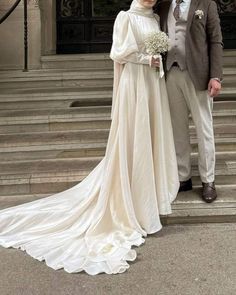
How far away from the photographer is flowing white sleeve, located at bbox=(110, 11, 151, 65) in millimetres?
3709

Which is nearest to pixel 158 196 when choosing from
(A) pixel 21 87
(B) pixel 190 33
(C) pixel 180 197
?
(C) pixel 180 197

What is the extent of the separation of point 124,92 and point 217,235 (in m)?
1.40

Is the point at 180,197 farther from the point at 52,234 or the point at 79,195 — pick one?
the point at 52,234

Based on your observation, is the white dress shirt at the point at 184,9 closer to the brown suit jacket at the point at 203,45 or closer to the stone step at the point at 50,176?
the brown suit jacket at the point at 203,45

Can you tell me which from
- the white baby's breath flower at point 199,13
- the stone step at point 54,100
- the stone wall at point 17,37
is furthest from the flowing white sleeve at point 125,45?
the stone wall at point 17,37

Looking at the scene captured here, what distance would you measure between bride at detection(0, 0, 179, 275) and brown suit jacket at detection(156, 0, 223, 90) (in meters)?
0.30

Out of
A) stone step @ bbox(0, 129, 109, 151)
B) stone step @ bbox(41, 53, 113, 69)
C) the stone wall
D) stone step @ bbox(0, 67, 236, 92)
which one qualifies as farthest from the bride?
the stone wall

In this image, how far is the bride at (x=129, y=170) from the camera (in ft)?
12.1

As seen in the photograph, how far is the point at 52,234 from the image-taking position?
3.69 m

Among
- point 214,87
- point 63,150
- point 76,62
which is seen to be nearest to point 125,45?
point 214,87

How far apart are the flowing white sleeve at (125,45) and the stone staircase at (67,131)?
1.34 metres

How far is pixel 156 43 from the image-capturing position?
3668 mm

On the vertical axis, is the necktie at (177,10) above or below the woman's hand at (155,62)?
above

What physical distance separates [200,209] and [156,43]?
4.88 ft
